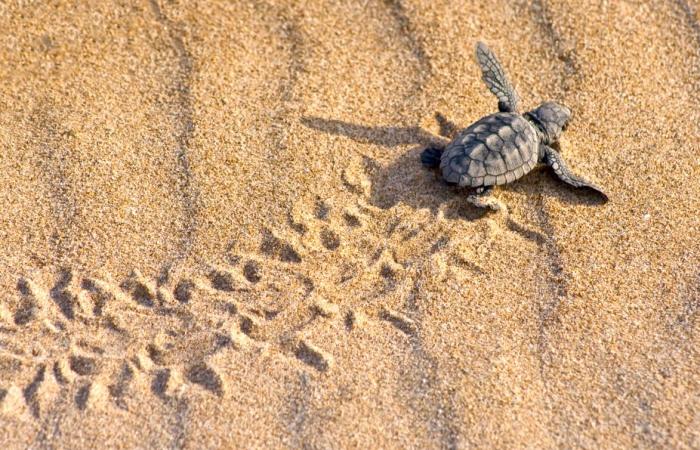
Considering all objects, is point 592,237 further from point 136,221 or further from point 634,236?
point 136,221

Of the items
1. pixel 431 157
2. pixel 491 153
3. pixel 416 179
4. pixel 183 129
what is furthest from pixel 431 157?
pixel 183 129

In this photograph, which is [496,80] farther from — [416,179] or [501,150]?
[416,179]

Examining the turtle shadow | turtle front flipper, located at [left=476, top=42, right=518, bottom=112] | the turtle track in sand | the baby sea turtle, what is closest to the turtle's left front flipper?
the baby sea turtle

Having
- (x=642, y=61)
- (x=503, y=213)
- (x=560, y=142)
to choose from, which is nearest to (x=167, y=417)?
(x=503, y=213)

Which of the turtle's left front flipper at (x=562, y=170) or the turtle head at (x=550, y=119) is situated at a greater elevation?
the turtle head at (x=550, y=119)

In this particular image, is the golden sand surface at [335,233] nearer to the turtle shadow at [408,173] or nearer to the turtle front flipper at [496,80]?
the turtle shadow at [408,173]

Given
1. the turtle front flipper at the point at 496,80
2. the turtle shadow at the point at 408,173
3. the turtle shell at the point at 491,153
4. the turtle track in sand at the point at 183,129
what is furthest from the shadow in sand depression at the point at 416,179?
the turtle track in sand at the point at 183,129
